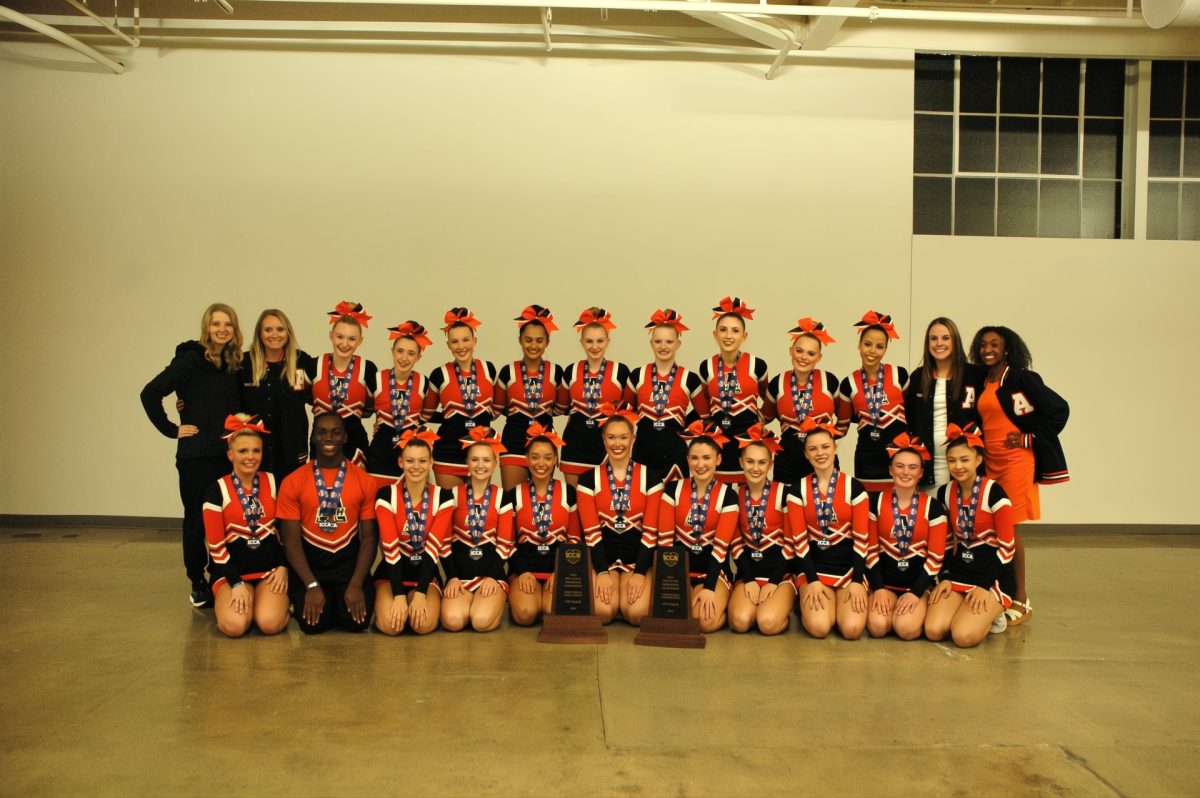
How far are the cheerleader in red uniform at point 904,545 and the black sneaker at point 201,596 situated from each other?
323 centimetres

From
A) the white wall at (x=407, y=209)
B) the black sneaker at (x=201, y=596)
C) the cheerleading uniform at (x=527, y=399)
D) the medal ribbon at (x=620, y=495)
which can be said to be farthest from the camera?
the white wall at (x=407, y=209)

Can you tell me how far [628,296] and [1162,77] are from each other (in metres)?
4.42

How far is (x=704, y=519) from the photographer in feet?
14.8

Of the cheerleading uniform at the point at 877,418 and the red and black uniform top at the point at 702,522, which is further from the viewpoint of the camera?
the cheerleading uniform at the point at 877,418

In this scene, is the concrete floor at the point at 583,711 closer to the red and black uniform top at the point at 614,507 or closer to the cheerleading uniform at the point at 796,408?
the red and black uniform top at the point at 614,507

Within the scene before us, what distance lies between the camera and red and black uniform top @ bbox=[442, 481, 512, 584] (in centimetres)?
446

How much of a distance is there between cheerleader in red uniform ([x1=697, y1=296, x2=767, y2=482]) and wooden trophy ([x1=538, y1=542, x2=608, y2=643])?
1139mm

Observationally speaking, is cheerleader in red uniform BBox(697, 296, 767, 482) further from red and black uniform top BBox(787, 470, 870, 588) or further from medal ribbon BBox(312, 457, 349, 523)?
medal ribbon BBox(312, 457, 349, 523)

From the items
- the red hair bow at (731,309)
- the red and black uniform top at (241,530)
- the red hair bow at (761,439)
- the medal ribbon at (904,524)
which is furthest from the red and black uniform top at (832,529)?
the red and black uniform top at (241,530)

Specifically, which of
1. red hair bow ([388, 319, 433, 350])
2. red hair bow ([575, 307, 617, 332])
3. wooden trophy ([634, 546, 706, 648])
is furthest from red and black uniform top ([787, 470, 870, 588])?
red hair bow ([388, 319, 433, 350])

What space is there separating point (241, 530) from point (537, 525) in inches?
53.9

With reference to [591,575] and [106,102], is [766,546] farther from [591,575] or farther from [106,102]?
[106,102]

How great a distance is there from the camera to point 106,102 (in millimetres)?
6723

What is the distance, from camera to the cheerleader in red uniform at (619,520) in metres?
4.49
